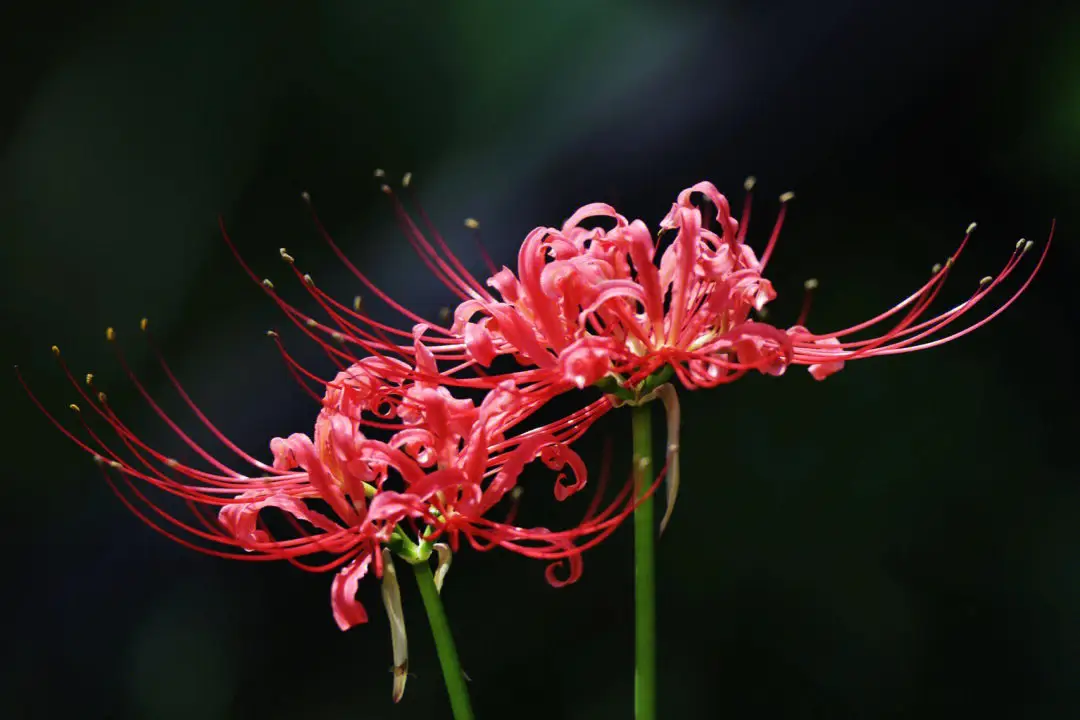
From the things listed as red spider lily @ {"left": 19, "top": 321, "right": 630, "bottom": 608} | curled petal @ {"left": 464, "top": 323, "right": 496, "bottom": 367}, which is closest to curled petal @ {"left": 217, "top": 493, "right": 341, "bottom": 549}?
red spider lily @ {"left": 19, "top": 321, "right": 630, "bottom": 608}

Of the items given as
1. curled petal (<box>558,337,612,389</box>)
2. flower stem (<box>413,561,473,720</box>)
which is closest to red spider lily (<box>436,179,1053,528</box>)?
curled petal (<box>558,337,612,389</box>)

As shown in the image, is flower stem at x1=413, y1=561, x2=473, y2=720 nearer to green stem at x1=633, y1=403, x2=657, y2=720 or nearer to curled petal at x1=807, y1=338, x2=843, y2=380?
green stem at x1=633, y1=403, x2=657, y2=720

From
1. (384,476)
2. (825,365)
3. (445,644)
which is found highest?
(825,365)

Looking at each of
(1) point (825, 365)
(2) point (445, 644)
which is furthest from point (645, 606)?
(1) point (825, 365)

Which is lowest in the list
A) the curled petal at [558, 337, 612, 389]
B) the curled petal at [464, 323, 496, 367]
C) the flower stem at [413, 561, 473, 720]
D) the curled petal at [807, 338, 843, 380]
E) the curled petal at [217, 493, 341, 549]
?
the flower stem at [413, 561, 473, 720]

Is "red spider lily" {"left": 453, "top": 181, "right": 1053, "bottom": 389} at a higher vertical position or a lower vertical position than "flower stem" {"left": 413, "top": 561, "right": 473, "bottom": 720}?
higher

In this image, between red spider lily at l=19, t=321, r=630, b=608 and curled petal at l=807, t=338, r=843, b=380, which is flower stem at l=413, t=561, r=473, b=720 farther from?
curled petal at l=807, t=338, r=843, b=380

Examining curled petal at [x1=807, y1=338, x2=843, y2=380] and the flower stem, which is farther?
curled petal at [x1=807, y1=338, x2=843, y2=380]

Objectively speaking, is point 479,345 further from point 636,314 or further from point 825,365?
point 825,365

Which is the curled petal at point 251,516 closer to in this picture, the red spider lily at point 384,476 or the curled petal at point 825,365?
the red spider lily at point 384,476
